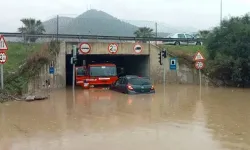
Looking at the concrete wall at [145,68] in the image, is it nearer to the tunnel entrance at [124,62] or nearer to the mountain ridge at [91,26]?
the tunnel entrance at [124,62]

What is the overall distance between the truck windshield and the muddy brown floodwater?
8819mm

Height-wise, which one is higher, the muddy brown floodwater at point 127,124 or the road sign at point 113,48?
the road sign at point 113,48

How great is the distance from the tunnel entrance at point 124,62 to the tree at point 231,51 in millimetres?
6261

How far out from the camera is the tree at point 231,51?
28734 millimetres

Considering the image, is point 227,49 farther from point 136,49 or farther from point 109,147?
point 109,147

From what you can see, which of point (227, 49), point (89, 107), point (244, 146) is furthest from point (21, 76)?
point (244, 146)

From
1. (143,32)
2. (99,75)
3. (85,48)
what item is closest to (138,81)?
(99,75)

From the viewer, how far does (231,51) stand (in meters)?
29.3

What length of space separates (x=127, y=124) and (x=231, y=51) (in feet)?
58.8

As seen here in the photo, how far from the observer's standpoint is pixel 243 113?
53.1 feet

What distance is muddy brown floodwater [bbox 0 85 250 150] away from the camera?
10.6 metres

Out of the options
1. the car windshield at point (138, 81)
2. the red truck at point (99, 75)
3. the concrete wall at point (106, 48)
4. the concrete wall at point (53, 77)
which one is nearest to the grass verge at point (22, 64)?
the concrete wall at point (53, 77)

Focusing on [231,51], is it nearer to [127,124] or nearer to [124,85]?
[124,85]

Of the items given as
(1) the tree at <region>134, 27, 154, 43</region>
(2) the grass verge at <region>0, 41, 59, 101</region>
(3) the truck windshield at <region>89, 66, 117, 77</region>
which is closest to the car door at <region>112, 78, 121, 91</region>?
(3) the truck windshield at <region>89, 66, 117, 77</region>
